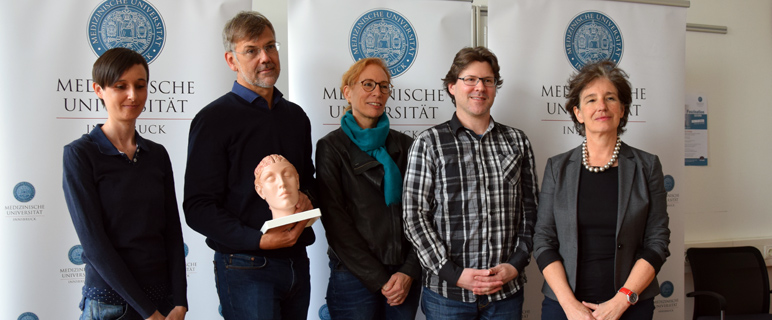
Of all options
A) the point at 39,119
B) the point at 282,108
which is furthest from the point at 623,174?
the point at 39,119

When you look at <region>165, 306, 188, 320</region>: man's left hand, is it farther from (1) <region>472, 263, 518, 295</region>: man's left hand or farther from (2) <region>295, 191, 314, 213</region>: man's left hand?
(1) <region>472, 263, 518, 295</region>: man's left hand

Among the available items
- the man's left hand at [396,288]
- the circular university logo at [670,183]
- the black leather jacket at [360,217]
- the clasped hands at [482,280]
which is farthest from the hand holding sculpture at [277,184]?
the circular university logo at [670,183]

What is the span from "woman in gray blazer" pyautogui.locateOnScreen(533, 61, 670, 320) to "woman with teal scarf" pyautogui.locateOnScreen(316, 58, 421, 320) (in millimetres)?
600

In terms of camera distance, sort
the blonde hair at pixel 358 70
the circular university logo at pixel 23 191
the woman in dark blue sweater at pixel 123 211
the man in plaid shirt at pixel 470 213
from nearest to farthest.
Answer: the woman in dark blue sweater at pixel 123 211
the man in plaid shirt at pixel 470 213
the blonde hair at pixel 358 70
the circular university logo at pixel 23 191

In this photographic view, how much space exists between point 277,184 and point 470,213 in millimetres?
812

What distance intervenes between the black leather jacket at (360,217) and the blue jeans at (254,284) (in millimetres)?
263

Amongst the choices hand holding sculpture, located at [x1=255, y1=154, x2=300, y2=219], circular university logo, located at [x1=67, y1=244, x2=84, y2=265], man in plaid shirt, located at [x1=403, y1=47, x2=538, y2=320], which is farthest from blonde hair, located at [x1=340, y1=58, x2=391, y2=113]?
circular university logo, located at [x1=67, y1=244, x2=84, y2=265]

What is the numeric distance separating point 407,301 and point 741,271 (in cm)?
273

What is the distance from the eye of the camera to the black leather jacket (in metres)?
2.19

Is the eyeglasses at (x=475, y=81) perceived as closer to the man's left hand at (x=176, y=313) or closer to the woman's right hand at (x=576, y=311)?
the woman's right hand at (x=576, y=311)

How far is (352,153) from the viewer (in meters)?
2.29

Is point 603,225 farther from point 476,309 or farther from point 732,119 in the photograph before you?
point 732,119

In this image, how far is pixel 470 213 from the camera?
84.8 inches

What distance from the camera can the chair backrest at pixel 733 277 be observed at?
3.56 m
